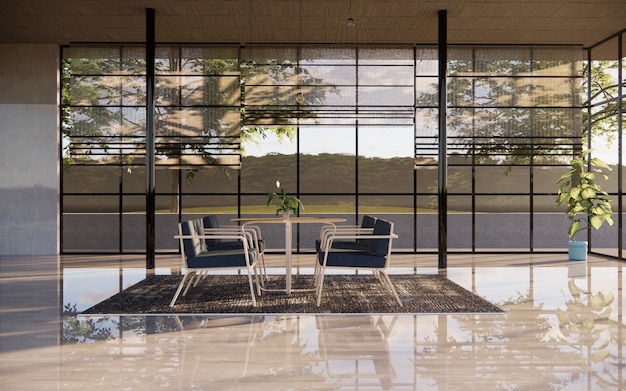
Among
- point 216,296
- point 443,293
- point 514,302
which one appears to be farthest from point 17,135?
point 514,302

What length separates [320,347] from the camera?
16.4 feet

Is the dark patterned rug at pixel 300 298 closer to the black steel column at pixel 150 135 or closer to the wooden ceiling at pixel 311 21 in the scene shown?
the black steel column at pixel 150 135

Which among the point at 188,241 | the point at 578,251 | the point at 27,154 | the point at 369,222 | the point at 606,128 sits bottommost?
the point at 578,251

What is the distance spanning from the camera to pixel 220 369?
438cm

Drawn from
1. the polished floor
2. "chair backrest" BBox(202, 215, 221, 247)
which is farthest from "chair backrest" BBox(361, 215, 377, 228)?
"chair backrest" BBox(202, 215, 221, 247)

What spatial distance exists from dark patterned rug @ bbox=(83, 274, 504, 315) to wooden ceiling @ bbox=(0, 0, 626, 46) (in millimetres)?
3721

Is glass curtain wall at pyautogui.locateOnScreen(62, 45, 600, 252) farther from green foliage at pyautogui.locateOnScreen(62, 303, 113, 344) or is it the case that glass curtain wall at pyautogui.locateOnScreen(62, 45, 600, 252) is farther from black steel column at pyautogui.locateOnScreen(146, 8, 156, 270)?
green foliage at pyautogui.locateOnScreen(62, 303, 113, 344)

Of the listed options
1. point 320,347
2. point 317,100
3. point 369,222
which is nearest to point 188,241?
point 320,347

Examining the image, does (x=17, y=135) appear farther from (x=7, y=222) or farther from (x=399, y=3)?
(x=399, y=3)

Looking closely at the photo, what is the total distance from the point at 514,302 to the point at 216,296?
305 cm

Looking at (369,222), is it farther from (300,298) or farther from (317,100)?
(317,100)

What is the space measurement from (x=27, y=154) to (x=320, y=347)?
8.63m

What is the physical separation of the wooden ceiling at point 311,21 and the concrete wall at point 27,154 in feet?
1.75

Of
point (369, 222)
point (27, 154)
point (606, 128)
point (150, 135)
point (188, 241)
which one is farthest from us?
point (606, 128)
